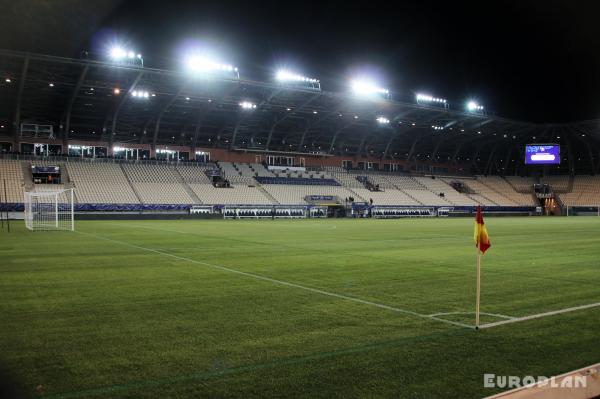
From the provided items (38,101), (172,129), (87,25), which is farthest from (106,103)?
(87,25)

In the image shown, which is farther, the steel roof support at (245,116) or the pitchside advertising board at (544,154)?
the pitchside advertising board at (544,154)

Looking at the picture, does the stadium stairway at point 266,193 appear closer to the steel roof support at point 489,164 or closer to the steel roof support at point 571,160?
the steel roof support at point 489,164

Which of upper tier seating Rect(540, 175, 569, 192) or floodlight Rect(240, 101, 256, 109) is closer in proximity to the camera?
floodlight Rect(240, 101, 256, 109)

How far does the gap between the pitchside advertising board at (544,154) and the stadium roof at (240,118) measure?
380 centimetres

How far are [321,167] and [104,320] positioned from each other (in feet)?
223

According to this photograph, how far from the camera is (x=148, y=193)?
54.7m

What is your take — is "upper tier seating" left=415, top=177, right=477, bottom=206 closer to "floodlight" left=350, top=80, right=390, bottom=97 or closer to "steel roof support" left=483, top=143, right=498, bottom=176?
"steel roof support" left=483, top=143, right=498, bottom=176

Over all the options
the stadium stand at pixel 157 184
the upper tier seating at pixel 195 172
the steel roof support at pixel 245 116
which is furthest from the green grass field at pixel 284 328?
the upper tier seating at pixel 195 172

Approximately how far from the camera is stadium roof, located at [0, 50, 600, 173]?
1832 inches

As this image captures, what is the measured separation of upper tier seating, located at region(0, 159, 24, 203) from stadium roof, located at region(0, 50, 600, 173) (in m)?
4.87

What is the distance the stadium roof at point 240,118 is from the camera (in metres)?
46.5

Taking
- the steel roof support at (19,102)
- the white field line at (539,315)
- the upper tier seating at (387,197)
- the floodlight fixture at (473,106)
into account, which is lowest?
the white field line at (539,315)

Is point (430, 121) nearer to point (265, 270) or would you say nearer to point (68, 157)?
point (68, 157)

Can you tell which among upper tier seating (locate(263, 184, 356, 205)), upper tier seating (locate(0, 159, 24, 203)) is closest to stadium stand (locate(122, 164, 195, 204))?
upper tier seating (locate(0, 159, 24, 203))
